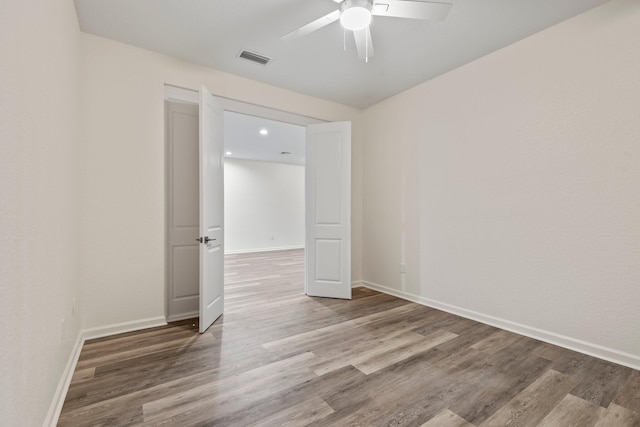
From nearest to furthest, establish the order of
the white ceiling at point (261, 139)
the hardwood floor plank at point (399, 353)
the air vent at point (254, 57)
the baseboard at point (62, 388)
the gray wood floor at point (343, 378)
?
the baseboard at point (62, 388), the gray wood floor at point (343, 378), the hardwood floor plank at point (399, 353), the air vent at point (254, 57), the white ceiling at point (261, 139)

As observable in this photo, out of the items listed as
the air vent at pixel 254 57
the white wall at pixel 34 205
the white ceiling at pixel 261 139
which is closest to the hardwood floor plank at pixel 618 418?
the white wall at pixel 34 205

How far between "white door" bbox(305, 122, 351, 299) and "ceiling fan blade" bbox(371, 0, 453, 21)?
1.92 meters

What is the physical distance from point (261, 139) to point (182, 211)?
3.36 meters

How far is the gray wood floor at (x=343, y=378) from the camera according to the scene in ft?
5.28

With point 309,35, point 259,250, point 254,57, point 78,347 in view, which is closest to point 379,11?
point 309,35

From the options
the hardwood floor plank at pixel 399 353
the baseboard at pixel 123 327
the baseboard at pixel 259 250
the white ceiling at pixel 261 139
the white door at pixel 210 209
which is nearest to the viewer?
the hardwood floor plank at pixel 399 353

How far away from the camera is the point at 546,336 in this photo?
8.32 ft

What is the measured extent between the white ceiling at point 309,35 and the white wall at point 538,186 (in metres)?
0.31

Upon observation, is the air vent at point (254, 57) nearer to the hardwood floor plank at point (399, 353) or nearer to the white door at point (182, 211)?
the white door at point (182, 211)

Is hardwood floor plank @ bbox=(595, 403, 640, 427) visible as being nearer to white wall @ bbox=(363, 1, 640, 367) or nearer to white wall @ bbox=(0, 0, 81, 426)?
white wall @ bbox=(363, 1, 640, 367)

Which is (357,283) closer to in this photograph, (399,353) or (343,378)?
(399,353)

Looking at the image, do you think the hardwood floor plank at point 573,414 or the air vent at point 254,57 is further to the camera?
the air vent at point 254,57

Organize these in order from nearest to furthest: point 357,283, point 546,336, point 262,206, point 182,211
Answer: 1. point 546,336
2. point 182,211
3. point 357,283
4. point 262,206

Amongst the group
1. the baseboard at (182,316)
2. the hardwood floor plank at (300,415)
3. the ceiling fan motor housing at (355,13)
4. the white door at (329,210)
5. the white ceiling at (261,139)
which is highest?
Result: the white ceiling at (261,139)
